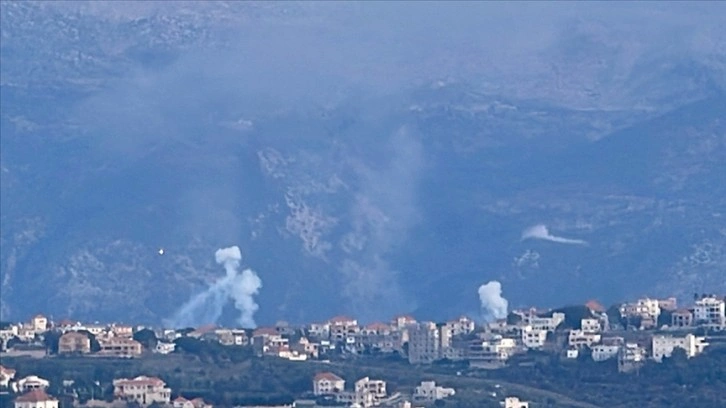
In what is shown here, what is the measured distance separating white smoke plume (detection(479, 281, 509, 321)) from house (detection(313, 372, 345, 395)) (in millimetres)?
26307

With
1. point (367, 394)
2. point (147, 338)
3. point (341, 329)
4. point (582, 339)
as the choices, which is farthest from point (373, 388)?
point (341, 329)

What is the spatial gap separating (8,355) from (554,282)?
106 ft

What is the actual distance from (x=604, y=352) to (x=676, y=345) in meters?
2.60

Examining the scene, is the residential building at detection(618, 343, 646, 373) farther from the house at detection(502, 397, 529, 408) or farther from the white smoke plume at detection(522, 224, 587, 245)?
the white smoke plume at detection(522, 224, 587, 245)

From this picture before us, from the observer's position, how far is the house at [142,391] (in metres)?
146

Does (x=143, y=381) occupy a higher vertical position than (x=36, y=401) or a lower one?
higher

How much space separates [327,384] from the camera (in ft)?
490

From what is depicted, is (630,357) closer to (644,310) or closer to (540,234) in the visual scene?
(644,310)

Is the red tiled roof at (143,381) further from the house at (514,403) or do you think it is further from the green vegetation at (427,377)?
the house at (514,403)

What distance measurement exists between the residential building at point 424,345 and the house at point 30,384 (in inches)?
568

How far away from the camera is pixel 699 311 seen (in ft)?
531

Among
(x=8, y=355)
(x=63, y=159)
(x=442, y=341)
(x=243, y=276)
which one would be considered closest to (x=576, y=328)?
(x=442, y=341)

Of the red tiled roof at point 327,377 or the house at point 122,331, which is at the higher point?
the house at point 122,331

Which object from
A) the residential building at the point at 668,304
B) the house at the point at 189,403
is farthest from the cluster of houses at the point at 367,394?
the residential building at the point at 668,304
